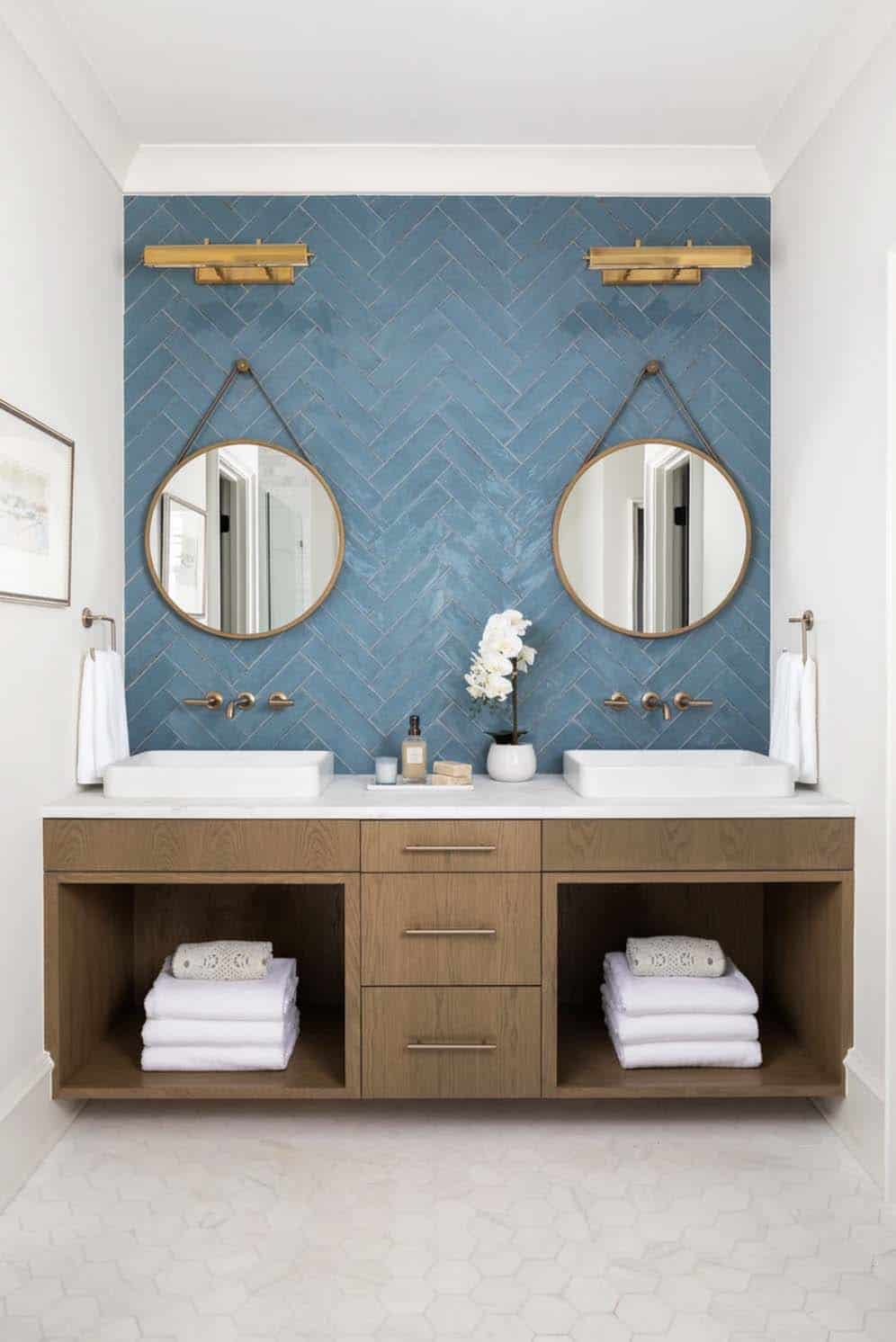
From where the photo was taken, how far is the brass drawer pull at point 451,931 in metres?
2.50

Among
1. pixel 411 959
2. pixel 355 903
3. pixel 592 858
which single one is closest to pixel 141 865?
pixel 355 903

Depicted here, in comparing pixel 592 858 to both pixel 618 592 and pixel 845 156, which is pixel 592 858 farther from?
pixel 845 156

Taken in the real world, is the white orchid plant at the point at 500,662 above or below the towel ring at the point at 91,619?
below

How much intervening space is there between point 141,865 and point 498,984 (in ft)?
3.03

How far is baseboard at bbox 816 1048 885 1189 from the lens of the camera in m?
2.30

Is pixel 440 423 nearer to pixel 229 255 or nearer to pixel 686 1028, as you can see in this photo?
pixel 229 255

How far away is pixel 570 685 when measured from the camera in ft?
10.3

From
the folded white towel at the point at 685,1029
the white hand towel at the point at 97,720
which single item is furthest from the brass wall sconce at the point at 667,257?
the folded white towel at the point at 685,1029

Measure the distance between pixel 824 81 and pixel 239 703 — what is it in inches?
90.7

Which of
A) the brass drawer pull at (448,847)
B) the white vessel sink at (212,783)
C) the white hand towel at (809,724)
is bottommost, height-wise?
the brass drawer pull at (448,847)

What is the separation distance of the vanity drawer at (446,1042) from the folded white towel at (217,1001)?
26 centimetres

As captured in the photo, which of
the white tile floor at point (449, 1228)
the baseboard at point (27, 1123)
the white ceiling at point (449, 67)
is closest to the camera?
the white tile floor at point (449, 1228)

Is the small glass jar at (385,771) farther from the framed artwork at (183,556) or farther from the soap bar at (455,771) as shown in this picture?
the framed artwork at (183,556)

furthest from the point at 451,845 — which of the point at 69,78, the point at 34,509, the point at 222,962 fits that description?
the point at 69,78
